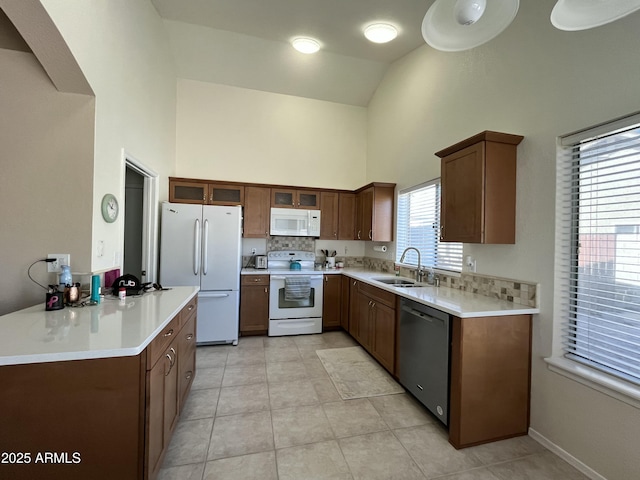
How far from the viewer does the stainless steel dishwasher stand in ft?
6.50

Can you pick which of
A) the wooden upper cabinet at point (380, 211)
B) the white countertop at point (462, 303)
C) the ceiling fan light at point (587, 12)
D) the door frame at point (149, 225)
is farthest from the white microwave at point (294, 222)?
the ceiling fan light at point (587, 12)

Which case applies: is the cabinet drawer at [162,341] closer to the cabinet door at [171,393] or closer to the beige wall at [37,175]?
the cabinet door at [171,393]

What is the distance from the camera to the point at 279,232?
422cm

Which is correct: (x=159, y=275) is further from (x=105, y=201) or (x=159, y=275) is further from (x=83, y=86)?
(x=83, y=86)

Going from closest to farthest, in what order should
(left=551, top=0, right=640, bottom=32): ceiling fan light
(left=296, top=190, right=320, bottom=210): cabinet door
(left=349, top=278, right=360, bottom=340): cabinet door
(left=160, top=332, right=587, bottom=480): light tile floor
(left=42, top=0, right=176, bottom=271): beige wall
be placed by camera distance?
(left=551, top=0, right=640, bottom=32): ceiling fan light, (left=160, top=332, right=587, bottom=480): light tile floor, (left=42, top=0, right=176, bottom=271): beige wall, (left=349, top=278, right=360, bottom=340): cabinet door, (left=296, top=190, right=320, bottom=210): cabinet door

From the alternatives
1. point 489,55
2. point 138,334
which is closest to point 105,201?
point 138,334

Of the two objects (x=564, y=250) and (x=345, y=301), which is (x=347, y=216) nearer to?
(x=345, y=301)

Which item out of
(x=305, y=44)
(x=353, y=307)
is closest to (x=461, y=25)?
(x=305, y=44)

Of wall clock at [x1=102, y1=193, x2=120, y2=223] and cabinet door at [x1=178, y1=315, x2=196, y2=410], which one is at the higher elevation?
wall clock at [x1=102, y1=193, x2=120, y2=223]

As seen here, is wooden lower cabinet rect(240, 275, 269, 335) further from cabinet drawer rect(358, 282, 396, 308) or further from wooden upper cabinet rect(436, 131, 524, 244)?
wooden upper cabinet rect(436, 131, 524, 244)

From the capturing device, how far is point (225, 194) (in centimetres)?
407

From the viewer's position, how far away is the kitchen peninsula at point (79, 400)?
1109mm

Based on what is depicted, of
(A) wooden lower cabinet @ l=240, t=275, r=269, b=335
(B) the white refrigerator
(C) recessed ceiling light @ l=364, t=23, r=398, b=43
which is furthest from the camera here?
(A) wooden lower cabinet @ l=240, t=275, r=269, b=335

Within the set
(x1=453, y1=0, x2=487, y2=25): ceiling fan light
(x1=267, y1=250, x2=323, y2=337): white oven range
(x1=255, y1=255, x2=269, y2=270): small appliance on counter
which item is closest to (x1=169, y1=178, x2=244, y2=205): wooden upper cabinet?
(x1=255, y1=255, x2=269, y2=270): small appliance on counter
